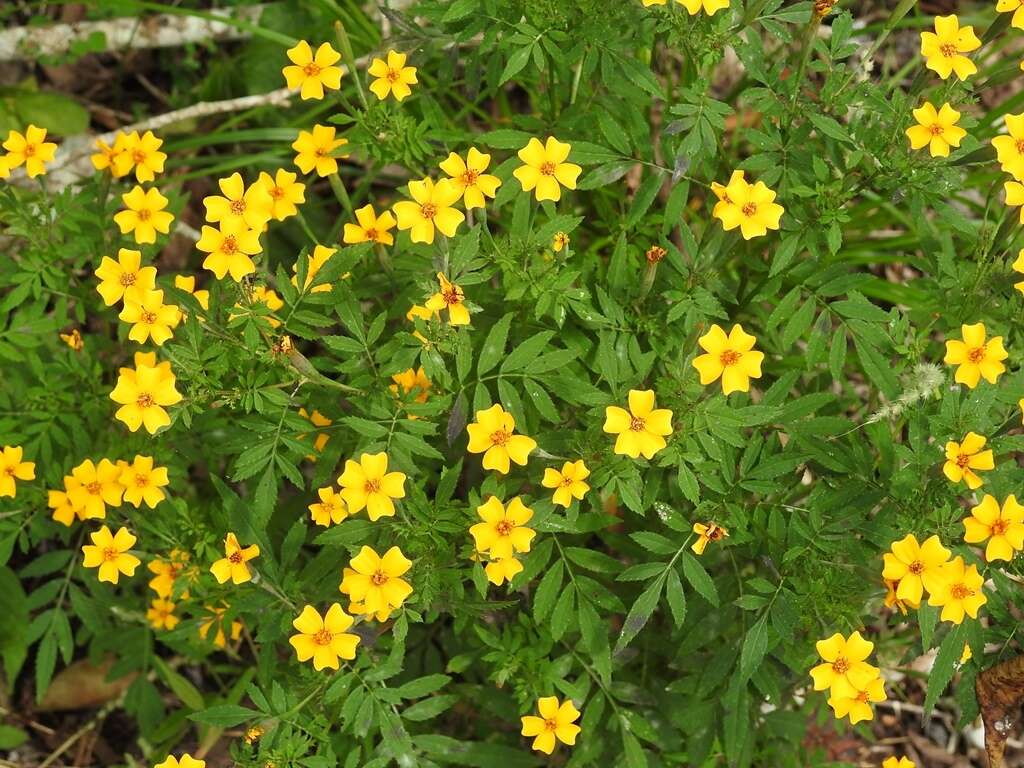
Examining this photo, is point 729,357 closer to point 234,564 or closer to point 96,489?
point 234,564

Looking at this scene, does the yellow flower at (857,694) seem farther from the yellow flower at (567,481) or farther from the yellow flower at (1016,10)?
the yellow flower at (1016,10)

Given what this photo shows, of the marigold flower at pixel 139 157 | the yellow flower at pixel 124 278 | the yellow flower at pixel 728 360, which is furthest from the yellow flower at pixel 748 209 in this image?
the marigold flower at pixel 139 157

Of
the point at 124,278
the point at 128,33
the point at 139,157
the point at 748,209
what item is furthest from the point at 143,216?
the point at 128,33

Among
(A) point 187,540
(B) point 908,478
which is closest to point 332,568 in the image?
(A) point 187,540

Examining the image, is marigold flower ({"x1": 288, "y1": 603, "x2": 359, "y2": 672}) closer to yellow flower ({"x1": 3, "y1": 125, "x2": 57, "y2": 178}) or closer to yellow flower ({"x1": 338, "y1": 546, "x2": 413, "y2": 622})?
yellow flower ({"x1": 338, "y1": 546, "x2": 413, "y2": 622})

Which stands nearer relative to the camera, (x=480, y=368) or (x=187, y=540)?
(x=480, y=368)

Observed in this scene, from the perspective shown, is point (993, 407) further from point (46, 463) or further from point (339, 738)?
point (46, 463)
